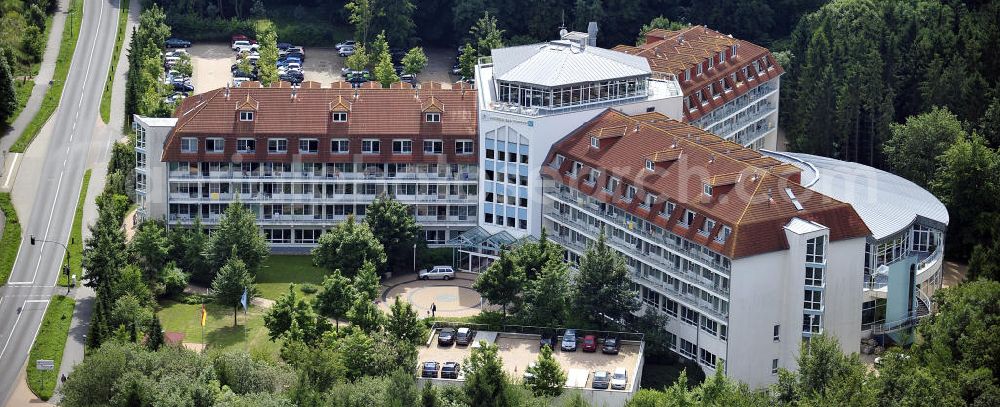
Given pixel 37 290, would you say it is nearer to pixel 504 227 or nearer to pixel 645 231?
pixel 504 227

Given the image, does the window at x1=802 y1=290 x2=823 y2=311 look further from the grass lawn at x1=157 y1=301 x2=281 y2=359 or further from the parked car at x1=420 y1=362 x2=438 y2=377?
the grass lawn at x1=157 y1=301 x2=281 y2=359

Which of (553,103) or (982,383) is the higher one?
(553,103)

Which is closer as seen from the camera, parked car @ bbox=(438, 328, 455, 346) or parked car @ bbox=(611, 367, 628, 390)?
parked car @ bbox=(611, 367, 628, 390)

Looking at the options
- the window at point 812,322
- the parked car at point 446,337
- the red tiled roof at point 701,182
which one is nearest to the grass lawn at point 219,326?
the parked car at point 446,337


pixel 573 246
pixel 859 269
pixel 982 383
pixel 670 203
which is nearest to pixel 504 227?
pixel 573 246

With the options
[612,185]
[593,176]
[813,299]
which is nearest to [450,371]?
[612,185]

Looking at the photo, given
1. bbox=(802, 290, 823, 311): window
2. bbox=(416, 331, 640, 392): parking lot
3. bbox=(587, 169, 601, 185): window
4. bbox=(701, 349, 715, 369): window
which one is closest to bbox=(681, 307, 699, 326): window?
bbox=(701, 349, 715, 369): window

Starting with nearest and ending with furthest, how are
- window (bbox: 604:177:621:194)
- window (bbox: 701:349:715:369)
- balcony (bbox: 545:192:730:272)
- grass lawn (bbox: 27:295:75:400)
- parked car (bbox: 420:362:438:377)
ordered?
parked car (bbox: 420:362:438:377)
grass lawn (bbox: 27:295:75:400)
balcony (bbox: 545:192:730:272)
window (bbox: 701:349:715:369)
window (bbox: 604:177:621:194)
